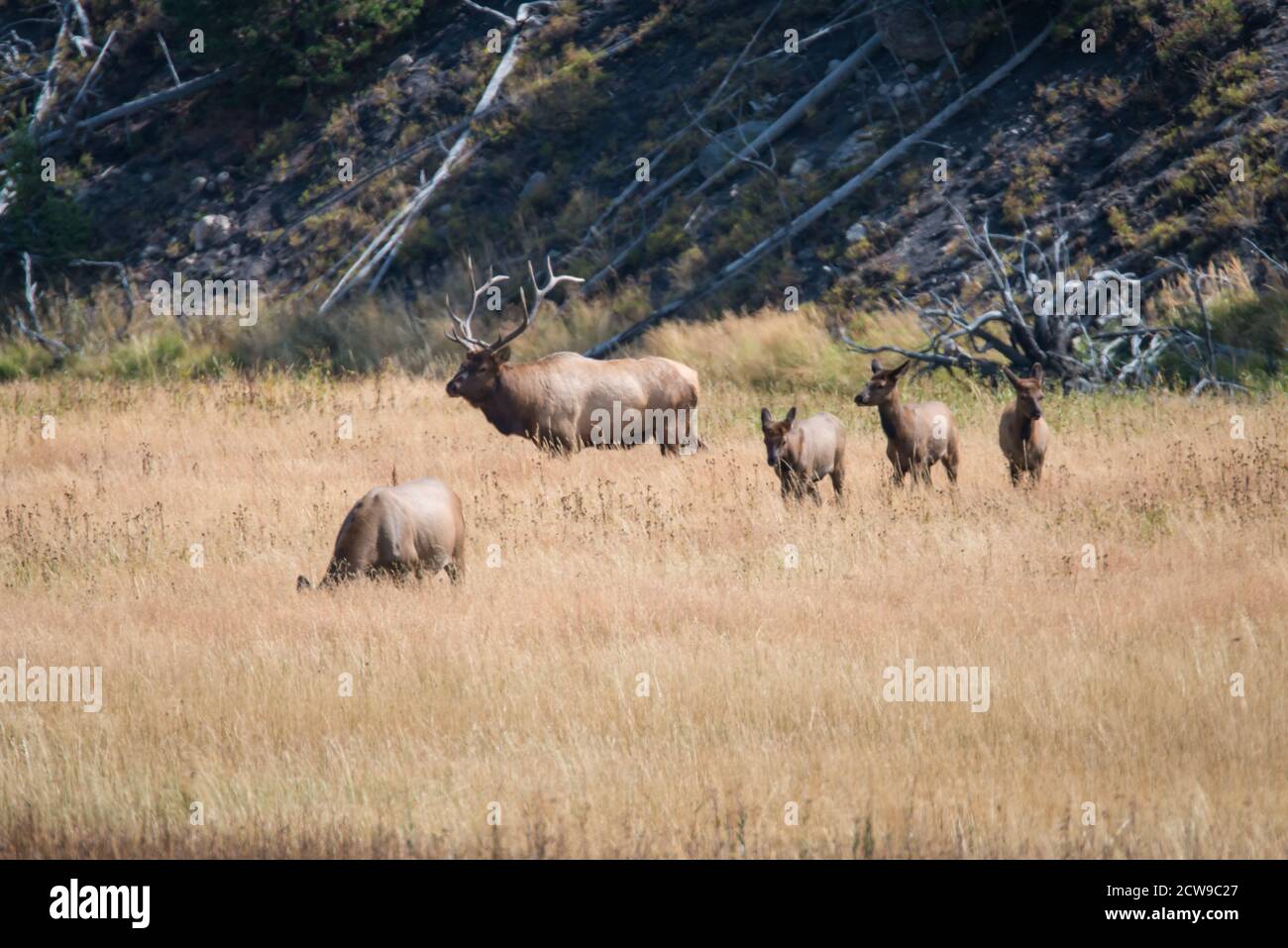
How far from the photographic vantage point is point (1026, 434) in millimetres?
11828

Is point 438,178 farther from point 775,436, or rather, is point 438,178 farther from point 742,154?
point 775,436

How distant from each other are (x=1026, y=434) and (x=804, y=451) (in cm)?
177

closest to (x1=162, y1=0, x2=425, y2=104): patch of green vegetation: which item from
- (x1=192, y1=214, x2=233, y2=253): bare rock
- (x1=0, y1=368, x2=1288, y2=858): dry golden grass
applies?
(x1=192, y1=214, x2=233, y2=253): bare rock

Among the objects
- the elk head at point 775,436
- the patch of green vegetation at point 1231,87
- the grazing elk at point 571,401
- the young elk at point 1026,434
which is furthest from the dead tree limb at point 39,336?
the patch of green vegetation at point 1231,87

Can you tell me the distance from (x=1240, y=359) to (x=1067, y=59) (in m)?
8.53

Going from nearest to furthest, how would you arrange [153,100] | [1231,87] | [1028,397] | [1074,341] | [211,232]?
[1028,397] < [1074,341] < [1231,87] < [211,232] < [153,100]

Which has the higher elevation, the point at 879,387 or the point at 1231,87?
the point at 1231,87

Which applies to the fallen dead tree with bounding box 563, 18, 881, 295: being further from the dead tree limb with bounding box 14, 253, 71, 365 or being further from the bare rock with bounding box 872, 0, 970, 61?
the dead tree limb with bounding box 14, 253, 71, 365

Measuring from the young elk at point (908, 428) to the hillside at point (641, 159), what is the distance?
15.0ft

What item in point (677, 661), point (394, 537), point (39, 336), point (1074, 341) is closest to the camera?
point (677, 661)

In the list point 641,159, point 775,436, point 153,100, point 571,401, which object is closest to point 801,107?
point 641,159

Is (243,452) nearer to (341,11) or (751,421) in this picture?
(751,421)

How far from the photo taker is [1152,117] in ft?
71.6

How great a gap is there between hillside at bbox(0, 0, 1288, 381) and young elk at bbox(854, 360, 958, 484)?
4585 mm
